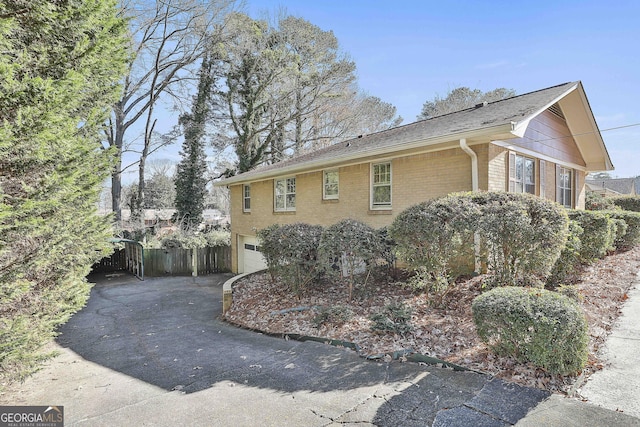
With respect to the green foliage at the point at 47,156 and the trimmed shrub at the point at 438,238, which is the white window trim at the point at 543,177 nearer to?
the trimmed shrub at the point at 438,238

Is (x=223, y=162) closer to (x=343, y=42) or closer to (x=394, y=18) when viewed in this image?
(x=343, y=42)

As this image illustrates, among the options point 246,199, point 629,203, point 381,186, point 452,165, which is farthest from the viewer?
point 629,203

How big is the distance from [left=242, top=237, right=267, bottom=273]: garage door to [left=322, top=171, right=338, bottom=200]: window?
5.48m

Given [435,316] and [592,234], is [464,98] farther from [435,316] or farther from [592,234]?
[435,316]

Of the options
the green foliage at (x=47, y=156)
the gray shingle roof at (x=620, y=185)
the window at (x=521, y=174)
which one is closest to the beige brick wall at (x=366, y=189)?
the window at (x=521, y=174)

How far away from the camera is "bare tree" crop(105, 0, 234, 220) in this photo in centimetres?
2064

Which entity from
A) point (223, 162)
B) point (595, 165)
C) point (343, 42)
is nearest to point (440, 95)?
point (343, 42)

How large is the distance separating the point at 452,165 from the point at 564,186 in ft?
26.5

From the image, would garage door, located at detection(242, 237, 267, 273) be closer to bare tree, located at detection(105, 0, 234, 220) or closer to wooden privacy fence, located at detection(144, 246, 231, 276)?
wooden privacy fence, located at detection(144, 246, 231, 276)

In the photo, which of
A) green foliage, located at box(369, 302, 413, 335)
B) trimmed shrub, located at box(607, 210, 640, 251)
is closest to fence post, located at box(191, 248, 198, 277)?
green foliage, located at box(369, 302, 413, 335)

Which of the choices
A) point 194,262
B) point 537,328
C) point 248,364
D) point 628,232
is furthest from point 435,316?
point 194,262

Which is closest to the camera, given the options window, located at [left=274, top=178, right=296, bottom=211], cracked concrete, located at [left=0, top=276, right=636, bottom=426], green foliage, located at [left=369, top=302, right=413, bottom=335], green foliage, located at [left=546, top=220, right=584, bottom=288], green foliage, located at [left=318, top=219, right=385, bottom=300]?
cracked concrete, located at [left=0, top=276, right=636, bottom=426]

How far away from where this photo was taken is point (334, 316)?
5.88 meters

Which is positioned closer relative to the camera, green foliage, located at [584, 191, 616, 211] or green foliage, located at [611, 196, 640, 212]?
green foliage, located at [611, 196, 640, 212]
